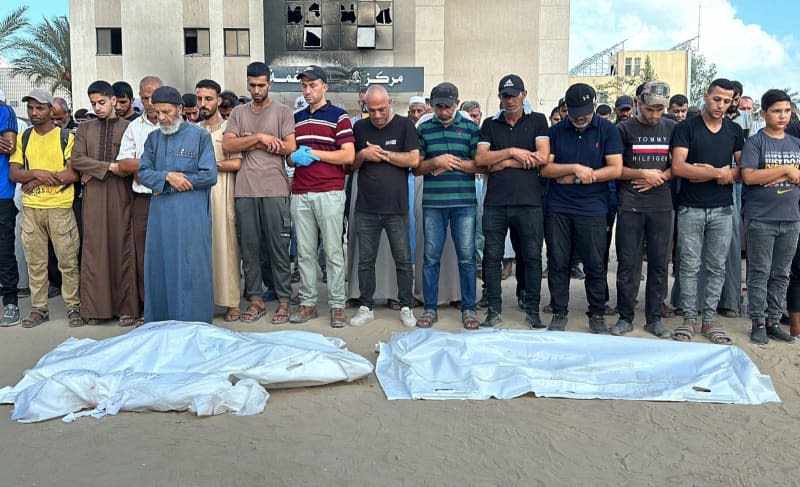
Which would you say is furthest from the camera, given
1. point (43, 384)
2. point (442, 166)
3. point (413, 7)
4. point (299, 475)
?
point (413, 7)

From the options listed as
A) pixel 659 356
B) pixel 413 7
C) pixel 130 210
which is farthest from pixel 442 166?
pixel 413 7

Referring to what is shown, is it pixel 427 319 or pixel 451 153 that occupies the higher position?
pixel 451 153

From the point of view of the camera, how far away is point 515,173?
6.10m

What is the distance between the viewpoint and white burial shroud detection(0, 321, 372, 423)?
424 cm

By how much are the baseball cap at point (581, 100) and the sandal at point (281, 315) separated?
315 cm

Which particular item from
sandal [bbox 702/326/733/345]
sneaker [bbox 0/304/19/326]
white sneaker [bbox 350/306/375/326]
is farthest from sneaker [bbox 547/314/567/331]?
sneaker [bbox 0/304/19/326]

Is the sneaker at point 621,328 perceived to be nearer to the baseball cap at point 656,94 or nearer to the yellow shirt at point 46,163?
the baseball cap at point 656,94

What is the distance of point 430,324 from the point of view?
21.1ft

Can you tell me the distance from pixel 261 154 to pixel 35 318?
2612 millimetres

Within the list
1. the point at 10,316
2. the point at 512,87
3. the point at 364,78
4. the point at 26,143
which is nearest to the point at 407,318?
the point at 512,87

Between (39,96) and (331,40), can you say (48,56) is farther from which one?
(39,96)

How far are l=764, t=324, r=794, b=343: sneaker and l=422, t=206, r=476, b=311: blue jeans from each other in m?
2.54

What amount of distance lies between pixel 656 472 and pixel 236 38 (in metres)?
27.0

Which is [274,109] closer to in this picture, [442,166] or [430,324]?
[442,166]
